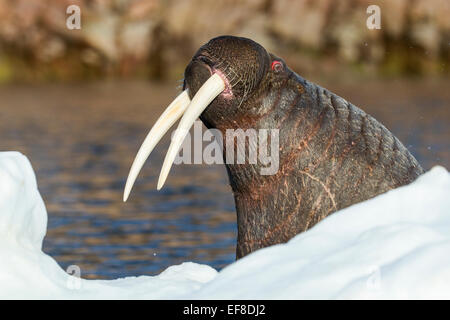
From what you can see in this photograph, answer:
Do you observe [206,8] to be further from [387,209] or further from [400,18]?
[387,209]

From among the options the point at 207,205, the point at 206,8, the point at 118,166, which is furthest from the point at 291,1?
the point at 207,205

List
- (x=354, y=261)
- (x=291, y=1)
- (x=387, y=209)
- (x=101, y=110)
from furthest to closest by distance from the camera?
(x=291, y=1) → (x=101, y=110) → (x=387, y=209) → (x=354, y=261)

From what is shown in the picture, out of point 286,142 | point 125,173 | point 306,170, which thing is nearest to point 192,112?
point 286,142

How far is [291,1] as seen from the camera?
51.7m

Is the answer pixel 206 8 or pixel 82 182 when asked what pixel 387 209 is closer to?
pixel 82 182

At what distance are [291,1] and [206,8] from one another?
4291mm

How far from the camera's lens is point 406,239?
5723mm

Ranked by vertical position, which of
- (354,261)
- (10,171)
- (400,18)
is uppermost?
(400,18)

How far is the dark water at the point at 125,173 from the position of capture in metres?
A: 14.1

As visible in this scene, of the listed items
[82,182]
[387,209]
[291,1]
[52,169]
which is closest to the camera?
[387,209]

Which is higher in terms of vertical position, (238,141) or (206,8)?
(206,8)

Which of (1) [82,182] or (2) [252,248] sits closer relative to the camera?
(2) [252,248]

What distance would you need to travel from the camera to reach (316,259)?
19.2ft

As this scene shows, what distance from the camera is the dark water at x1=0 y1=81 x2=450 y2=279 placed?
14.1m
